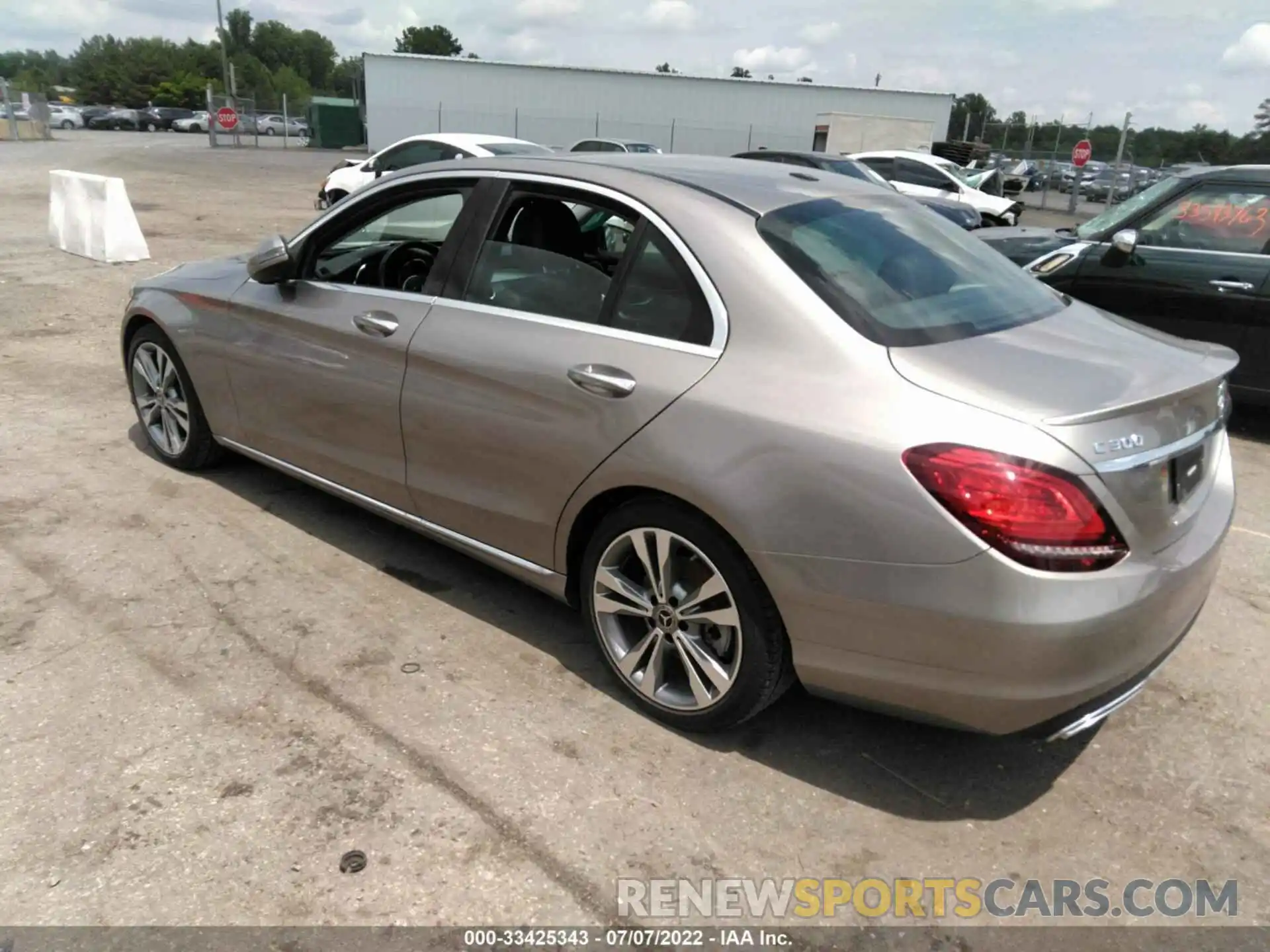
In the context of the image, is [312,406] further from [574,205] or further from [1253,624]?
[1253,624]

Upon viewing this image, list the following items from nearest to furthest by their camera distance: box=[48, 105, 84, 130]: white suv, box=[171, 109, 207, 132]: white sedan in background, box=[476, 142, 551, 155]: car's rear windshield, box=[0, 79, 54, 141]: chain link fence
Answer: box=[476, 142, 551, 155]: car's rear windshield
box=[0, 79, 54, 141]: chain link fence
box=[48, 105, 84, 130]: white suv
box=[171, 109, 207, 132]: white sedan in background

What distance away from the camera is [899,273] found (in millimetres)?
2943

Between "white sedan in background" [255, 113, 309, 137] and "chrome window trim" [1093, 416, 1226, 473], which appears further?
"white sedan in background" [255, 113, 309, 137]

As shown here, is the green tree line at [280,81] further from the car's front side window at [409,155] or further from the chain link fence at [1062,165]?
the car's front side window at [409,155]

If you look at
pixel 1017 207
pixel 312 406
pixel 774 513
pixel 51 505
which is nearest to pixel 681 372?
pixel 774 513

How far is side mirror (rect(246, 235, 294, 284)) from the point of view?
3.96 metres

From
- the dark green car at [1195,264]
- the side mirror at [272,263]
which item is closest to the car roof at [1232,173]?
the dark green car at [1195,264]

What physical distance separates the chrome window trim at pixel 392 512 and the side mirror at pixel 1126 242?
4.68 m

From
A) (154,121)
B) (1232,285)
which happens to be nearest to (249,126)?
(154,121)

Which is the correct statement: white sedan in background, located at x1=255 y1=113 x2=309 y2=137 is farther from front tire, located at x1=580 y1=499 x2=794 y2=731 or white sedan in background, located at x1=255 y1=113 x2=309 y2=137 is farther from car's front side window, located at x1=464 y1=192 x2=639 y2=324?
front tire, located at x1=580 y1=499 x2=794 y2=731

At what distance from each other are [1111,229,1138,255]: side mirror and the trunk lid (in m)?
3.50

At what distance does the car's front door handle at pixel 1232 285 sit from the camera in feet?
19.2

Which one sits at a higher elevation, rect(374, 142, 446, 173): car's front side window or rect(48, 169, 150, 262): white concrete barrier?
rect(374, 142, 446, 173): car's front side window

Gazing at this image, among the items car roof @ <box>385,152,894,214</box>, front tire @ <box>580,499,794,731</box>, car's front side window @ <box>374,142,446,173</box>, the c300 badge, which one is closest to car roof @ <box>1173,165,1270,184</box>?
car roof @ <box>385,152,894,214</box>
